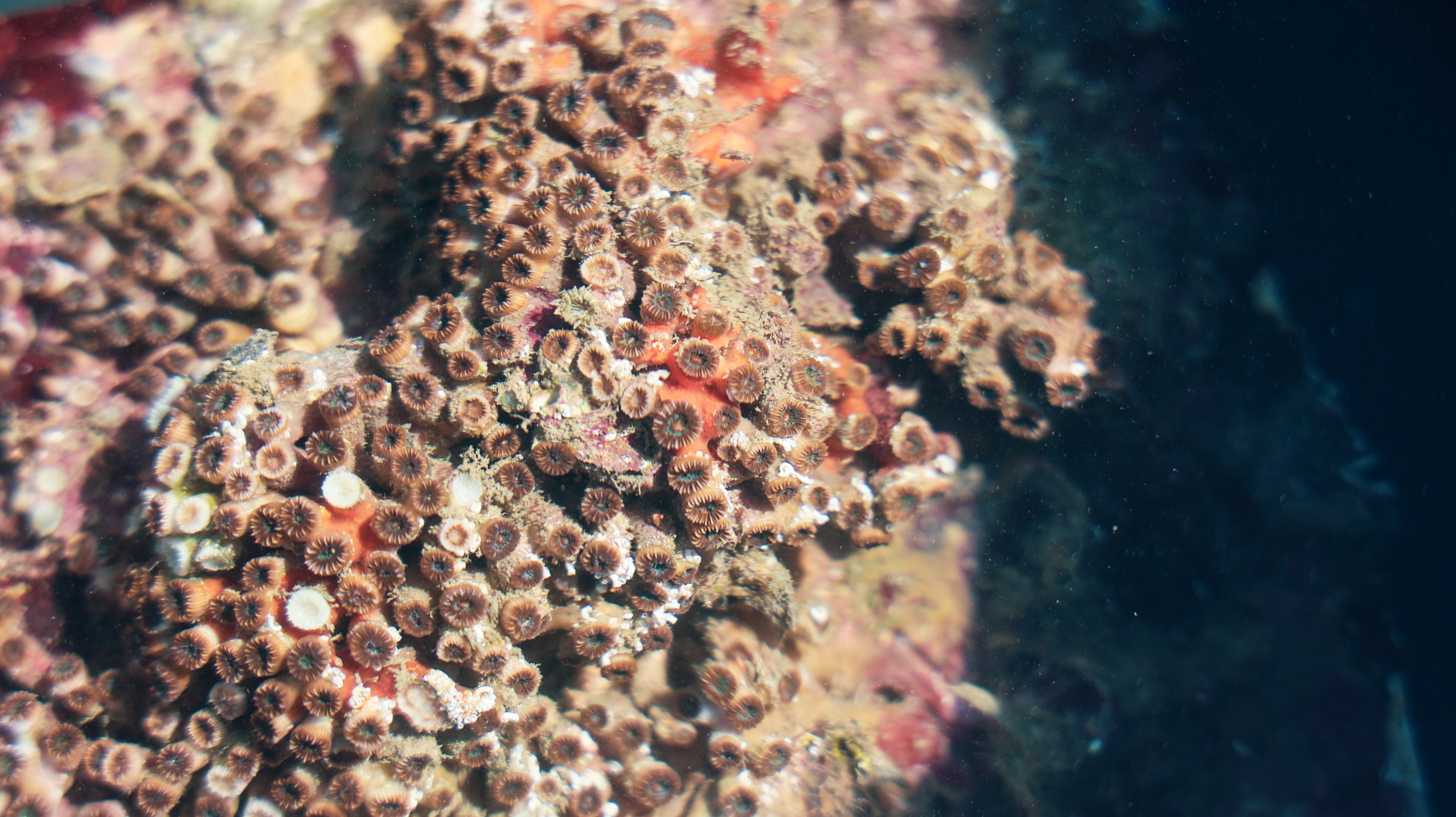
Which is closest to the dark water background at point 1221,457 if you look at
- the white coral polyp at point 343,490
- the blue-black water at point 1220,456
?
the blue-black water at point 1220,456

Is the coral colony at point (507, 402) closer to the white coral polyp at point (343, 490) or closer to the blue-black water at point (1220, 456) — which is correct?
the white coral polyp at point (343, 490)

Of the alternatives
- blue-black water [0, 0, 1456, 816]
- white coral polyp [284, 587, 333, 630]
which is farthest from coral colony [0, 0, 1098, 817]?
blue-black water [0, 0, 1456, 816]

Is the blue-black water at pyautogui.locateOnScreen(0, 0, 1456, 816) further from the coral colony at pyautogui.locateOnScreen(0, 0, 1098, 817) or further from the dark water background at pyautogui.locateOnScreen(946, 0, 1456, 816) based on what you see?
the coral colony at pyautogui.locateOnScreen(0, 0, 1098, 817)

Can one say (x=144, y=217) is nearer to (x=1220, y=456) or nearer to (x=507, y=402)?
(x=507, y=402)

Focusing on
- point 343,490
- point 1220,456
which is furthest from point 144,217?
point 1220,456

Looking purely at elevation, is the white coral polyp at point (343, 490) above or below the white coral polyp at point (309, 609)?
above

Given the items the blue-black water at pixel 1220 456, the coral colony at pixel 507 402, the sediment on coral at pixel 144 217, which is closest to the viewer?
the coral colony at pixel 507 402
